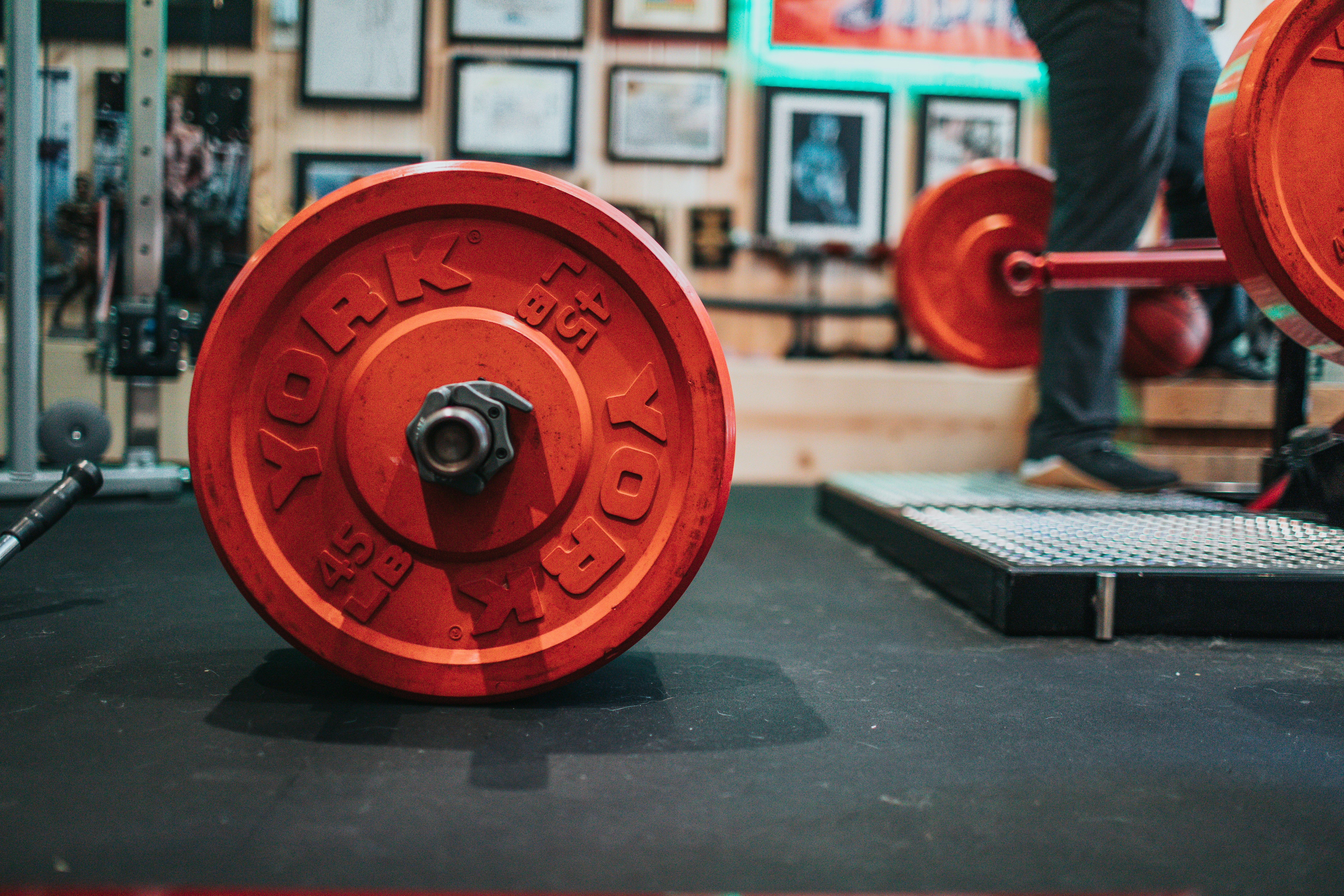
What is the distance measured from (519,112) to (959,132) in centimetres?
186

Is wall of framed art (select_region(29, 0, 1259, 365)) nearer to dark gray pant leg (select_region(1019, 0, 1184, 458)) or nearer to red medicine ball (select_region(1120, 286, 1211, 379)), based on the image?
red medicine ball (select_region(1120, 286, 1211, 379))

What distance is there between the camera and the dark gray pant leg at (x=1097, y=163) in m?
2.17

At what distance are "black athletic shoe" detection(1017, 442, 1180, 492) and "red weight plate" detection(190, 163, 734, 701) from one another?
1.71 meters

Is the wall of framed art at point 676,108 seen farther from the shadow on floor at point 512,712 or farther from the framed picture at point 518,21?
the shadow on floor at point 512,712

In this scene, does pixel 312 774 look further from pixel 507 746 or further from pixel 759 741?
pixel 759 741

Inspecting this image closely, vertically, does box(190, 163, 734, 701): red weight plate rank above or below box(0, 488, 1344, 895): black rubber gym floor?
above

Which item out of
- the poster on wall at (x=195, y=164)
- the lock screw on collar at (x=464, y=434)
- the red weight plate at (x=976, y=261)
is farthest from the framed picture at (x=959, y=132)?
the lock screw on collar at (x=464, y=434)

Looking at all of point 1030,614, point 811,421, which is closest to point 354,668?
point 1030,614

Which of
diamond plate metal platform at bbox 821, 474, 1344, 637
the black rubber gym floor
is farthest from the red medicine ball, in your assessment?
the black rubber gym floor

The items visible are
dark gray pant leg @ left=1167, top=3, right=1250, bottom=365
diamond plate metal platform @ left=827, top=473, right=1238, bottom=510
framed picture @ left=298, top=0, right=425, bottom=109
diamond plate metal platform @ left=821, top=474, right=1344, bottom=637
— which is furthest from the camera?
framed picture @ left=298, top=0, right=425, bottom=109

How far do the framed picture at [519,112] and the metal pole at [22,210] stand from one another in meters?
1.77

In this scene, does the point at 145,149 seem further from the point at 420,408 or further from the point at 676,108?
the point at 676,108

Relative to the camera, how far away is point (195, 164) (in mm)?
3623

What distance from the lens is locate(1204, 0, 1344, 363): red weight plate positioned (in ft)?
4.00
